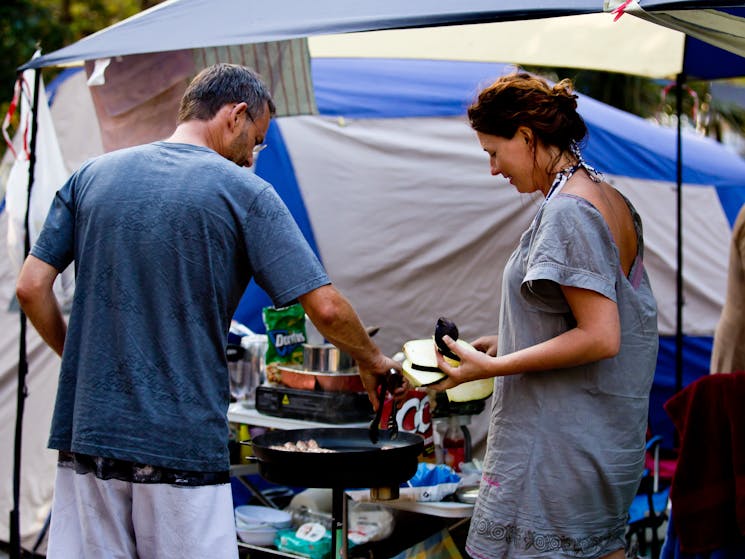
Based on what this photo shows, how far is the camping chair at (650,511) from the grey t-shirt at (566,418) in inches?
68.7

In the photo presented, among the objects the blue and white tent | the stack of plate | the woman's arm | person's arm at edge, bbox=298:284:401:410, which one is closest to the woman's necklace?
the woman's arm

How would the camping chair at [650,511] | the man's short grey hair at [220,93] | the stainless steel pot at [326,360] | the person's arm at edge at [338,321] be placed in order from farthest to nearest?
→ the camping chair at [650,511] → the stainless steel pot at [326,360] → the man's short grey hair at [220,93] → the person's arm at edge at [338,321]

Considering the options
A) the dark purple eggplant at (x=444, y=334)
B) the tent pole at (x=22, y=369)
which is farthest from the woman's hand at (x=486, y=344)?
the tent pole at (x=22, y=369)

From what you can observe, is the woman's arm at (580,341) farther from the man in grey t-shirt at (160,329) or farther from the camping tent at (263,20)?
the camping tent at (263,20)

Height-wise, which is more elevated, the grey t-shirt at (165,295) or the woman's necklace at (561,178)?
the woman's necklace at (561,178)

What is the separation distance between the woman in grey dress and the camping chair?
5.80 feet

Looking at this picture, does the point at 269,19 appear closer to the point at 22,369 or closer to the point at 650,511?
the point at 22,369

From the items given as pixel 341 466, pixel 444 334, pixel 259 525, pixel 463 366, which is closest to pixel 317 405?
pixel 259 525

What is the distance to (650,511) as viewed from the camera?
165 inches

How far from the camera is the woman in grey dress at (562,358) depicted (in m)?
2.41

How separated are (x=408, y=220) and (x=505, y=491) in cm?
280

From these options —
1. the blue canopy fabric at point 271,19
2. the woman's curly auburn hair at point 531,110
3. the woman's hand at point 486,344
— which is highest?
the blue canopy fabric at point 271,19

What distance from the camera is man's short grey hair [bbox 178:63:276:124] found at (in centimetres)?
264

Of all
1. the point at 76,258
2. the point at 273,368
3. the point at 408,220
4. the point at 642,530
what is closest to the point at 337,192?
the point at 408,220
